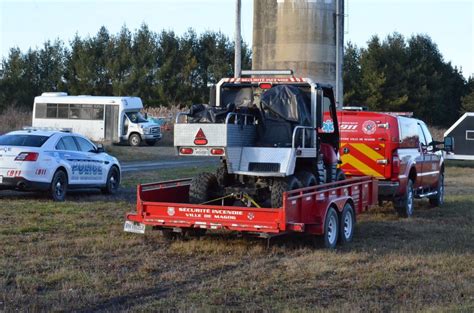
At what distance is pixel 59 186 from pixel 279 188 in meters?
6.81

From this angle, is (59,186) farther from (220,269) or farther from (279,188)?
(220,269)

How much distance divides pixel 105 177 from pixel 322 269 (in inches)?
377

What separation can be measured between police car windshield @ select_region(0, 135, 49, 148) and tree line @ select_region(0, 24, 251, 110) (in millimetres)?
49567

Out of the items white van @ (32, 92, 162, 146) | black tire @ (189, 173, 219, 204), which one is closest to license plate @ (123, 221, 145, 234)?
black tire @ (189, 173, 219, 204)

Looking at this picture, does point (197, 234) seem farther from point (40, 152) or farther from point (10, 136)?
point (10, 136)

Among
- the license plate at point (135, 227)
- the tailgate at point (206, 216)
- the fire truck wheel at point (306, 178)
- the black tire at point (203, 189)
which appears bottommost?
the license plate at point (135, 227)

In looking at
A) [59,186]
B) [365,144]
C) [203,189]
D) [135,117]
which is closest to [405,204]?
[365,144]

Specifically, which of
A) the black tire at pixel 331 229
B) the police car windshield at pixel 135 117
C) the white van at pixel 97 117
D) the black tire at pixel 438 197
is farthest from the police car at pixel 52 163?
the police car windshield at pixel 135 117

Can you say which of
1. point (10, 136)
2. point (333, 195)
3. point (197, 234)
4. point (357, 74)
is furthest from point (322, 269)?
point (357, 74)

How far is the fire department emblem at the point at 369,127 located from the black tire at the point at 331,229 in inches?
179

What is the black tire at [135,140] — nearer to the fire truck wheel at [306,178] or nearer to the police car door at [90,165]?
the police car door at [90,165]

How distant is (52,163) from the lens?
15.8 meters

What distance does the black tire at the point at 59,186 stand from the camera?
1590 centimetres

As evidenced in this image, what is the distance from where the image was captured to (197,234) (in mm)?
12016
